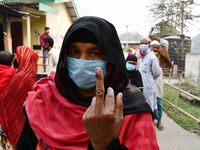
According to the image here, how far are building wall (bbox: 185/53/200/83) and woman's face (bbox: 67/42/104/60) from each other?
11275 mm

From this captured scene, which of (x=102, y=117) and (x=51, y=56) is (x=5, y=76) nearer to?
(x=102, y=117)

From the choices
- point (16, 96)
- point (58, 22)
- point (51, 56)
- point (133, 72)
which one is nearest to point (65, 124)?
point (16, 96)

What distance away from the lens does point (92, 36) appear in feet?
4.80

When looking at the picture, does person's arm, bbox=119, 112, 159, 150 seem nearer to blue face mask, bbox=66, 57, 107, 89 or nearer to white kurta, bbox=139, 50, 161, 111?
blue face mask, bbox=66, 57, 107, 89

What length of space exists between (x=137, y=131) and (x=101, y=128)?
35cm

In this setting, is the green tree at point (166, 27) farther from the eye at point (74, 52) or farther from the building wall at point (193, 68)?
the eye at point (74, 52)

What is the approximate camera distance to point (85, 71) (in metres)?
1.48

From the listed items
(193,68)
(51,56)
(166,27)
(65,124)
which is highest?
(166,27)

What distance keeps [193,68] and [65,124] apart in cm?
1219

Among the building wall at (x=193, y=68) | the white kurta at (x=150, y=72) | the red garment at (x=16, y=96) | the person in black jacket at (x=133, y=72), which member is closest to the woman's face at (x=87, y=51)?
the red garment at (x=16, y=96)

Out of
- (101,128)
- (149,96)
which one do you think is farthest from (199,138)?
(101,128)

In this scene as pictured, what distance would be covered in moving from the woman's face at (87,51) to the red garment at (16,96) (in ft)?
4.70

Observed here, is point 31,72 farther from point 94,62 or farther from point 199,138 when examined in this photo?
point 199,138

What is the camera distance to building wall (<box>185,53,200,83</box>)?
40.9 feet
